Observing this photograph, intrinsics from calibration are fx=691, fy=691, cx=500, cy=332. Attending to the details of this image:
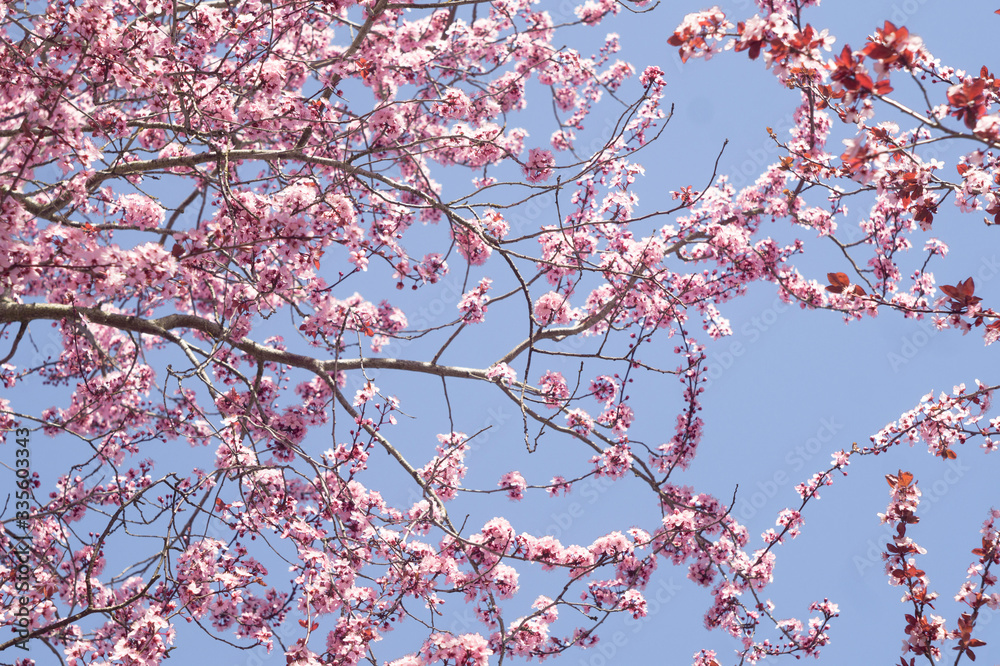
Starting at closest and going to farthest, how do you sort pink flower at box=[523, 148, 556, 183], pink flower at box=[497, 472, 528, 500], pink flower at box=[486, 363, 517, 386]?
pink flower at box=[486, 363, 517, 386] → pink flower at box=[497, 472, 528, 500] → pink flower at box=[523, 148, 556, 183]

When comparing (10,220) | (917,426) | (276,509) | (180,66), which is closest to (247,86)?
(180,66)

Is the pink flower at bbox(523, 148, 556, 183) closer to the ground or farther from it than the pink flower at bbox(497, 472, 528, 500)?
farther from it

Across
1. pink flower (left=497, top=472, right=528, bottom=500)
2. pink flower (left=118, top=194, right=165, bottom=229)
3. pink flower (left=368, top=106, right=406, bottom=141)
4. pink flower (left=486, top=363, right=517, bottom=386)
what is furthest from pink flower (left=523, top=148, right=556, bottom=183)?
pink flower (left=118, top=194, right=165, bottom=229)

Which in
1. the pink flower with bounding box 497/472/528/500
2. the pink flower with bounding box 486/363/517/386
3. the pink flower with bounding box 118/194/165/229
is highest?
the pink flower with bounding box 118/194/165/229

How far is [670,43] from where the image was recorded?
3.31 m

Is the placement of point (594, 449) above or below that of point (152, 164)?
below

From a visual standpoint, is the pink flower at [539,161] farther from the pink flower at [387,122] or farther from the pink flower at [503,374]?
the pink flower at [503,374]

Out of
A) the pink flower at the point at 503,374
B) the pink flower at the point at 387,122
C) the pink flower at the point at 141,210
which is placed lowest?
the pink flower at the point at 503,374

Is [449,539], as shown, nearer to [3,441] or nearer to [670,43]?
[670,43]

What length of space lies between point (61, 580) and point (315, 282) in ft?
10.4

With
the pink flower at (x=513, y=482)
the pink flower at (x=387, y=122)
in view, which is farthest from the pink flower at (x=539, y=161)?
the pink flower at (x=513, y=482)

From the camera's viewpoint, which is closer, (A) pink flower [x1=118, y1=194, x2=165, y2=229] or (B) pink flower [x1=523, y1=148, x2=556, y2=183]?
(A) pink flower [x1=118, y1=194, x2=165, y2=229]

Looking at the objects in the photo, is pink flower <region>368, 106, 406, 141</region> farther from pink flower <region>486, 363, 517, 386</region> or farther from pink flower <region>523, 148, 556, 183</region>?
pink flower <region>486, 363, 517, 386</region>

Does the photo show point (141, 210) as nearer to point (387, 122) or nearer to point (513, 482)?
point (387, 122)
